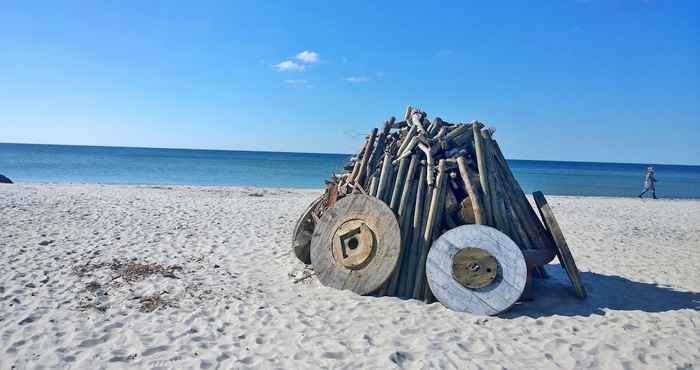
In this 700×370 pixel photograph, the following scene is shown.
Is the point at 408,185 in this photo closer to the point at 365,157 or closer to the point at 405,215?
the point at 405,215

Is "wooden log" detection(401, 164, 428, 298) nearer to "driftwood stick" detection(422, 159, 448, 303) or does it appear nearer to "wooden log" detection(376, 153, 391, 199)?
"driftwood stick" detection(422, 159, 448, 303)

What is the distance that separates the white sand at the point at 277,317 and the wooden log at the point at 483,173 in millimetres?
1325

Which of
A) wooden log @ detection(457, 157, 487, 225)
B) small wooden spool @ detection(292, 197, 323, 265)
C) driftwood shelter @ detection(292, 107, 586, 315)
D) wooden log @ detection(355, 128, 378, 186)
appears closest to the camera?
driftwood shelter @ detection(292, 107, 586, 315)

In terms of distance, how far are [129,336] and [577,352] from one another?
15.6 ft

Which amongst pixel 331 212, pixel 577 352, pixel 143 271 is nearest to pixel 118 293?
pixel 143 271

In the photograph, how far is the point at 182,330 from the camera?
525 centimetres

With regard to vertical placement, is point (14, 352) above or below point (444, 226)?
below

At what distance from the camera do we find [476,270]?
6.05 m

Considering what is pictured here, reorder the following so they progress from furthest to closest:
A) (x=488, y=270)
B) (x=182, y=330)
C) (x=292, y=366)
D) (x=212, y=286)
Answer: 1. (x=212, y=286)
2. (x=488, y=270)
3. (x=182, y=330)
4. (x=292, y=366)

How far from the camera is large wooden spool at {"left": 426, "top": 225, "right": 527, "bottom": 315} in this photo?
5941 millimetres

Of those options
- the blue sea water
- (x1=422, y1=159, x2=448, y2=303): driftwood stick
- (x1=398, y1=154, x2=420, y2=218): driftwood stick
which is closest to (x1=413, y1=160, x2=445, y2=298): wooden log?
(x1=422, y1=159, x2=448, y2=303): driftwood stick

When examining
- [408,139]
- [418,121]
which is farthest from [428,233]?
[418,121]

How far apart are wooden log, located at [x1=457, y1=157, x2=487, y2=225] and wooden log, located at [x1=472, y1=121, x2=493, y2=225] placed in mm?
59

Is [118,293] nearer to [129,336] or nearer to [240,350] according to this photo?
[129,336]
